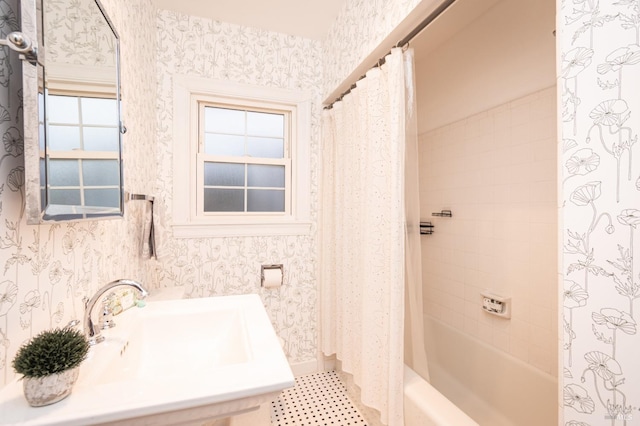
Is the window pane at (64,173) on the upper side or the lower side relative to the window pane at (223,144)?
lower

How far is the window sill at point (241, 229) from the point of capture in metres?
1.95

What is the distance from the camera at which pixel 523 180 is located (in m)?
1.73

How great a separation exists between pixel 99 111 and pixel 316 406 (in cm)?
203

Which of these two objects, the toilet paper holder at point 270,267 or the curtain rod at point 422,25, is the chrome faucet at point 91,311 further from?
the curtain rod at point 422,25

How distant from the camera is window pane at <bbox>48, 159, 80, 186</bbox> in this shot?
0.67 m

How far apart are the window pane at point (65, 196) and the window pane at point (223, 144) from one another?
1.40 meters

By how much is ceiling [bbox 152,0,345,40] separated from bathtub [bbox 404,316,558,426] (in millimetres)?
2366

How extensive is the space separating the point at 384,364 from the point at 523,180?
1427 millimetres

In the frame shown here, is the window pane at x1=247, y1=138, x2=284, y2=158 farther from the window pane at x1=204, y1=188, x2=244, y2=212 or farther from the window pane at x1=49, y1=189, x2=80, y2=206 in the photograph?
the window pane at x1=49, y1=189, x2=80, y2=206

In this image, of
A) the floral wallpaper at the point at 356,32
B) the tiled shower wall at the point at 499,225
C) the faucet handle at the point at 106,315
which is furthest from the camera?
the tiled shower wall at the point at 499,225

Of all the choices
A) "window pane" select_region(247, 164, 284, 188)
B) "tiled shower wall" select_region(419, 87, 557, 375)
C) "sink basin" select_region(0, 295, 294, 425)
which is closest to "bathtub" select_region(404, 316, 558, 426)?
"tiled shower wall" select_region(419, 87, 557, 375)

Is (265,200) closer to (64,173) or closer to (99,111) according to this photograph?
(99,111)

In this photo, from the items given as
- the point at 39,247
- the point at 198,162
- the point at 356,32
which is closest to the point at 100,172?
the point at 39,247

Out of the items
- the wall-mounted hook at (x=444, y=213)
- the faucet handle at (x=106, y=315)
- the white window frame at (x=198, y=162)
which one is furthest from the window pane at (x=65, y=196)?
the wall-mounted hook at (x=444, y=213)
